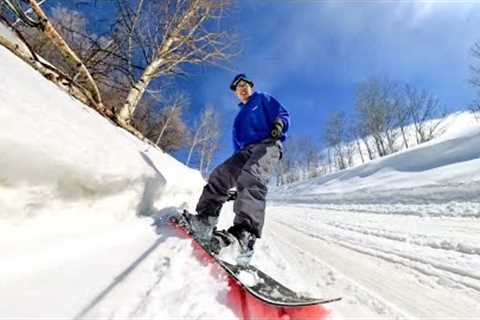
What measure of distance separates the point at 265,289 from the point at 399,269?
119 cm

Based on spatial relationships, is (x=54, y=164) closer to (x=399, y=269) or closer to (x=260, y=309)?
(x=260, y=309)

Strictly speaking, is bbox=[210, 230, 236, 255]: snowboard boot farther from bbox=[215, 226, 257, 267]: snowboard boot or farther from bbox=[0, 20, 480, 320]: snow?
bbox=[0, 20, 480, 320]: snow

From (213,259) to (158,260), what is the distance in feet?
0.96

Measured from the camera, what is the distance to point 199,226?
2.18m

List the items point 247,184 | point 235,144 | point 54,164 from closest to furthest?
point 54,164 < point 247,184 < point 235,144

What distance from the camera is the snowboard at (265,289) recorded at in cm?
111

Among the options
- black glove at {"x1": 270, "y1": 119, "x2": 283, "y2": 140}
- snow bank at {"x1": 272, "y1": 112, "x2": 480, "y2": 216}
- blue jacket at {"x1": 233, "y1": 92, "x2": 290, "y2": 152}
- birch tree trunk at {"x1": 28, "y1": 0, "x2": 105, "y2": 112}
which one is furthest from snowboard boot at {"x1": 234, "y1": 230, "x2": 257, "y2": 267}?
snow bank at {"x1": 272, "y1": 112, "x2": 480, "y2": 216}

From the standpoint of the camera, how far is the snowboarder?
191cm

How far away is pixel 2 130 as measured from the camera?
1.28 m

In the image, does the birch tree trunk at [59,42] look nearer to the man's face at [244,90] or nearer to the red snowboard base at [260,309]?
the man's face at [244,90]

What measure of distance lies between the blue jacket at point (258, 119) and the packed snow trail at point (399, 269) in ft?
3.55

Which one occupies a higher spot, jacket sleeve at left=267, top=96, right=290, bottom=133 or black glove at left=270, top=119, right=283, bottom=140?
jacket sleeve at left=267, top=96, right=290, bottom=133

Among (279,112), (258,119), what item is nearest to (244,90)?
(258,119)

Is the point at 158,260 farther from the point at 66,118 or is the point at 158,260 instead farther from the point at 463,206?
the point at 463,206
